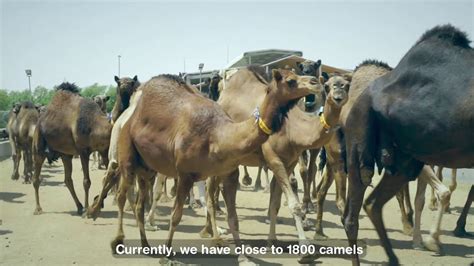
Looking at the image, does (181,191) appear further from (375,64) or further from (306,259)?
(375,64)

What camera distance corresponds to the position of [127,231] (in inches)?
357

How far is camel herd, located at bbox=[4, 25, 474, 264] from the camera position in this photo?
513 cm

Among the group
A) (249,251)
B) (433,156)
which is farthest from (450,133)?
(249,251)

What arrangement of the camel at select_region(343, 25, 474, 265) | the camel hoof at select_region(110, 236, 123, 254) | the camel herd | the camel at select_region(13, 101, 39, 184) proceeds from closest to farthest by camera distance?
the camel at select_region(343, 25, 474, 265) < the camel herd < the camel hoof at select_region(110, 236, 123, 254) < the camel at select_region(13, 101, 39, 184)

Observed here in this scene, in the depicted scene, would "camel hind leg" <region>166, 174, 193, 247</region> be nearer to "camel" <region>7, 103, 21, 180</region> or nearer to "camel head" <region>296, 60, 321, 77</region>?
"camel head" <region>296, 60, 321, 77</region>

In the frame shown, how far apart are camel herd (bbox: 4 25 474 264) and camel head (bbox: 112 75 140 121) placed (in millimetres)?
1389

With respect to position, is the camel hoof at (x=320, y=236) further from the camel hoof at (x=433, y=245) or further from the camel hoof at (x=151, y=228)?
the camel hoof at (x=151, y=228)

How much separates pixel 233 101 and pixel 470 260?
4.46 metres

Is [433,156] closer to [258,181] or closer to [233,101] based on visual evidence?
[233,101]

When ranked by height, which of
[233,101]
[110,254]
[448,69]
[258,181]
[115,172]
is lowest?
[258,181]

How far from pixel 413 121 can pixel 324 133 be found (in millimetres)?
2155

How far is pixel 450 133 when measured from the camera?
16.1ft

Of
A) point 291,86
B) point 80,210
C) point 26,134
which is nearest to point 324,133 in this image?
point 291,86

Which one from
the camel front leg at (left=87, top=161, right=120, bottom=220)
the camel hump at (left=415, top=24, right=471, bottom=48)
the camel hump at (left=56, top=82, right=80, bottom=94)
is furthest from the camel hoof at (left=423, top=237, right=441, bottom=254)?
the camel hump at (left=56, top=82, right=80, bottom=94)
